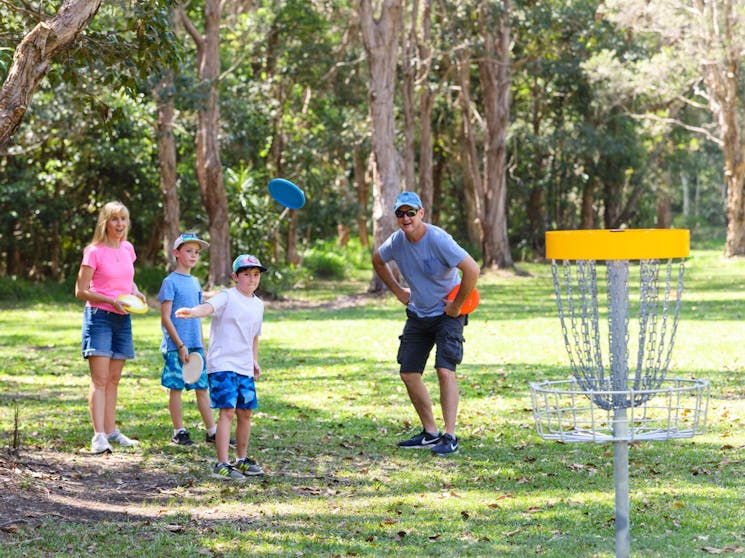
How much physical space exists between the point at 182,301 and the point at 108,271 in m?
0.61

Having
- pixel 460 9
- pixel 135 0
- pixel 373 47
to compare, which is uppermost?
pixel 460 9

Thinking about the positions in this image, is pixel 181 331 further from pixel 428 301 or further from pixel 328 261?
pixel 328 261

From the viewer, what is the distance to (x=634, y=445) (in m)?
8.72

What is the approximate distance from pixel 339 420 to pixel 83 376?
15.5ft

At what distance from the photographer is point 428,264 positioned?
8.80 meters

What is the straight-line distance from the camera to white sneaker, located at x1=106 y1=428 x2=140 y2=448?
914 centimetres

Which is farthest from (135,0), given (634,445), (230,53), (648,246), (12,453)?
(230,53)

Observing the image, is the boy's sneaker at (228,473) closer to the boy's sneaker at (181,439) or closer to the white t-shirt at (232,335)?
the white t-shirt at (232,335)

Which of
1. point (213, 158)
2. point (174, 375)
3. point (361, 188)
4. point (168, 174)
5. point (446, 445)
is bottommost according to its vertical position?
point (446, 445)

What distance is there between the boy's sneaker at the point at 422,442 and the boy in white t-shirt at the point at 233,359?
149 centimetres

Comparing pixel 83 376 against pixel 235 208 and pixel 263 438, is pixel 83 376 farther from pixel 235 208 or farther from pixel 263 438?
pixel 235 208

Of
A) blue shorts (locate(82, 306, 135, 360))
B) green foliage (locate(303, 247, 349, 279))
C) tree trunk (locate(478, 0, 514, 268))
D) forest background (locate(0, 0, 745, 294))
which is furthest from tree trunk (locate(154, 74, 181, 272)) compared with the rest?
blue shorts (locate(82, 306, 135, 360))

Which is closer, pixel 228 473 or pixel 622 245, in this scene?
pixel 622 245

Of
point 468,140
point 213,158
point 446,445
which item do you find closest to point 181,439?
point 446,445
